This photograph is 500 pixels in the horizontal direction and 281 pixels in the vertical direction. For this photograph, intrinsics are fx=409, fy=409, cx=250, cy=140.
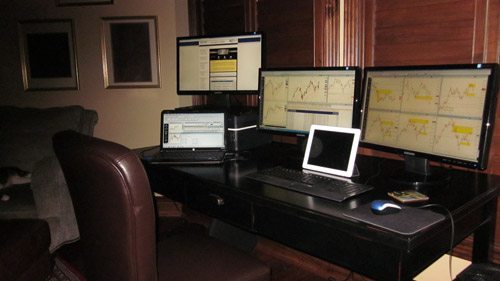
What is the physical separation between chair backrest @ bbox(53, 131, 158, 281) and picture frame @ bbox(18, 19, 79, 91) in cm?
221

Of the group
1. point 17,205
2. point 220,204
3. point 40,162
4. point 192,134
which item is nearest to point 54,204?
point 17,205

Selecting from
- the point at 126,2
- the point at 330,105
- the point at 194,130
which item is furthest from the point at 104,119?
the point at 330,105

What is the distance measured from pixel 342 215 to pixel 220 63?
55.6 inches

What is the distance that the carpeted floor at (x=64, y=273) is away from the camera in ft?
Result: 7.45

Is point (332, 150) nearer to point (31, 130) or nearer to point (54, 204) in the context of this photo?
point (54, 204)

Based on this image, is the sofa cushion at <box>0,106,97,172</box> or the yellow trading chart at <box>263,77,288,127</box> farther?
the sofa cushion at <box>0,106,97,172</box>

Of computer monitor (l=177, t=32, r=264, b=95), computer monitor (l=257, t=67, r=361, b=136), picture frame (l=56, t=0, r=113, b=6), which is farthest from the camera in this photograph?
picture frame (l=56, t=0, r=113, b=6)

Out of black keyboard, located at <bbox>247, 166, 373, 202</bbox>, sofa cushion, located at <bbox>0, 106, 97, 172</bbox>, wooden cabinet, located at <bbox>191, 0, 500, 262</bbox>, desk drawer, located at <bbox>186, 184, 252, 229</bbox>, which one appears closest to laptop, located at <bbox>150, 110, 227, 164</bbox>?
desk drawer, located at <bbox>186, 184, 252, 229</bbox>

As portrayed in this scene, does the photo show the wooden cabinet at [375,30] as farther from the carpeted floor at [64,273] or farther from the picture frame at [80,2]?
the carpeted floor at [64,273]

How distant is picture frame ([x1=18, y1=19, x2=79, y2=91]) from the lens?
3.08 meters

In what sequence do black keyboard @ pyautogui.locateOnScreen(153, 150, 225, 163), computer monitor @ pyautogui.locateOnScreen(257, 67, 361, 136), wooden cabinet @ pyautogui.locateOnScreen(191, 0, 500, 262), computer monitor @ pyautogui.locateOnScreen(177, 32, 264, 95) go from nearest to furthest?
1. wooden cabinet @ pyautogui.locateOnScreen(191, 0, 500, 262)
2. computer monitor @ pyautogui.locateOnScreen(257, 67, 361, 136)
3. black keyboard @ pyautogui.locateOnScreen(153, 150, 225, 163)
4. computer monitor @ pyautogui.locateOnScreen(177, 32, 264, 95)

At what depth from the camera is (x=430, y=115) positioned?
1448mm

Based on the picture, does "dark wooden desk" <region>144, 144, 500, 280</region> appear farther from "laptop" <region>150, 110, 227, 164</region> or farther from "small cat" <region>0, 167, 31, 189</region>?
"small cat" <region>0, 167, 31, 189</region>

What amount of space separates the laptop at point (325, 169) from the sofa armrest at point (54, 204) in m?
1.28
